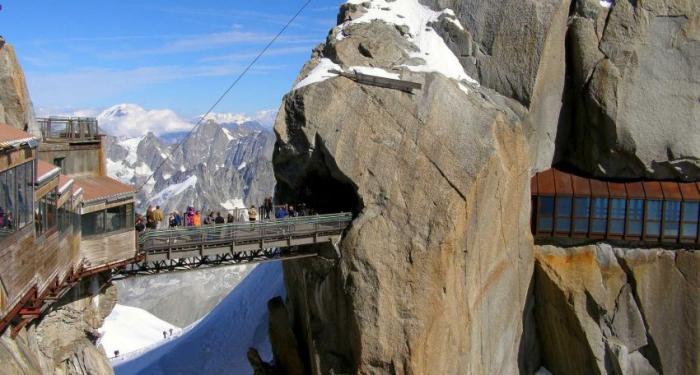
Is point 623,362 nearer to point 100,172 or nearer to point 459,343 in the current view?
point 459,343

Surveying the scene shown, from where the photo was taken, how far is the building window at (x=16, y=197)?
49.4ft

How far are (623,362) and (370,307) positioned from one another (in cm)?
1534

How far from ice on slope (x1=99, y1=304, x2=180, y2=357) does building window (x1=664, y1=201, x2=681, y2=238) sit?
53.9 meters

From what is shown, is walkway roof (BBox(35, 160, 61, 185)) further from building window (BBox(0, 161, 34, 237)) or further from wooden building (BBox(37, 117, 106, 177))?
wooden building (BBox(37, 117, 106, 177))

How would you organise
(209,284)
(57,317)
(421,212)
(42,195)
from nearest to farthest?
1. (42,195)
2. (57,317)
3. (421,212)
4. (209,284)

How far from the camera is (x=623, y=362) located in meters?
34.7

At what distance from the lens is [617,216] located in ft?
118

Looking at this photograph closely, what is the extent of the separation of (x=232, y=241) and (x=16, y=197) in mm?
12726

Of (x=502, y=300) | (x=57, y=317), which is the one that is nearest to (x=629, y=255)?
(x=502, y=300)

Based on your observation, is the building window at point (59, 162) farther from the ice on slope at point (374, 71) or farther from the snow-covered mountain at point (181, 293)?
the snow-covered mountain at point (181, 293)

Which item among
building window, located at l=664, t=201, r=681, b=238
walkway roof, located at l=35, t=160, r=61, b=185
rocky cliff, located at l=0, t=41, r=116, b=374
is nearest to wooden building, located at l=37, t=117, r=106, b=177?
rocky cliff, located at l=0, t=41, r=116, b=374

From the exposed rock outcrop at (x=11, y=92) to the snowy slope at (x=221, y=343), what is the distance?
26802mm

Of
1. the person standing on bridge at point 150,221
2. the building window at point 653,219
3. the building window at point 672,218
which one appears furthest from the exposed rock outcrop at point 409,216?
the building window at point 672,218

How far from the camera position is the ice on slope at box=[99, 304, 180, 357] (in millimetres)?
77188
